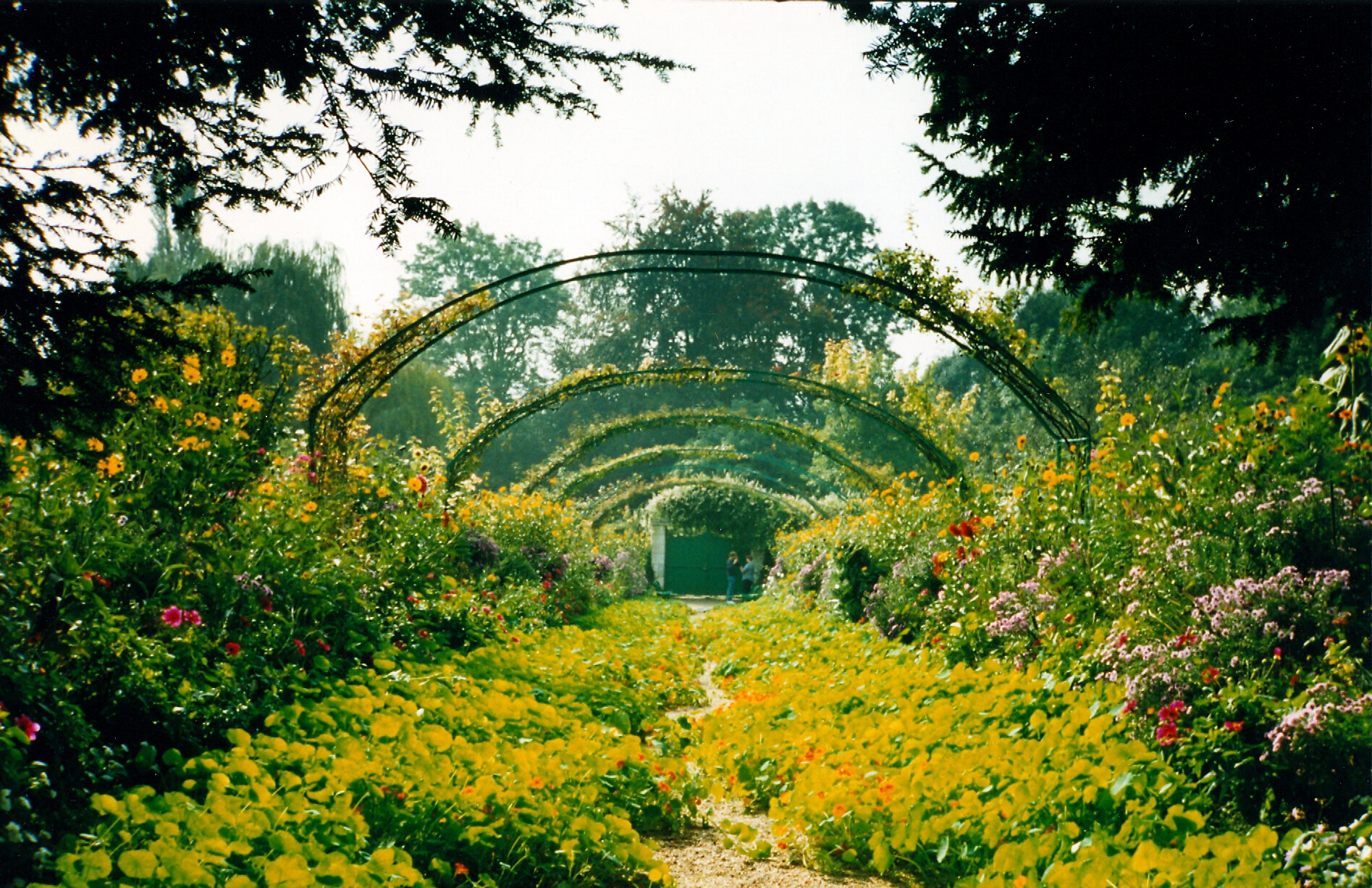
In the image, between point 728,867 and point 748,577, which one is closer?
point 728,867

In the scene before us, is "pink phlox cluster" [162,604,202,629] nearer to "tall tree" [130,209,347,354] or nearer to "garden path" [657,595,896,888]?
"garden path" [657,595,896,888]

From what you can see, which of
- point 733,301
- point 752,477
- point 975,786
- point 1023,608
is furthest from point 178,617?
point 733,301

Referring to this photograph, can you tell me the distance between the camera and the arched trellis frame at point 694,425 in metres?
12.8

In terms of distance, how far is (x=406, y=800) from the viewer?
2.58 metres

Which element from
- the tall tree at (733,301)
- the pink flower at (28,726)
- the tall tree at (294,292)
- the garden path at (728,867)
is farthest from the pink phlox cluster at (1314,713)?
the tall tree at (733,301)

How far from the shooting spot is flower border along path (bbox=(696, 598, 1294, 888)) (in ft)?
7.32

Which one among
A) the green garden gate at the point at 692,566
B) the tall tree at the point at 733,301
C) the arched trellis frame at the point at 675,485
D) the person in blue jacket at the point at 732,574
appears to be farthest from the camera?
the tall tree at the point at 733,301

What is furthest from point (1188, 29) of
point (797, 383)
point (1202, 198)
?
point (797, 383)

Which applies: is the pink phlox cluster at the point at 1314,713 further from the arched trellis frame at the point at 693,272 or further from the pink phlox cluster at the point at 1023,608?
the arched trellis frame at the point at 693,272

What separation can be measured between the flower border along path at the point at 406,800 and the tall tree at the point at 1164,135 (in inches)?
91.8

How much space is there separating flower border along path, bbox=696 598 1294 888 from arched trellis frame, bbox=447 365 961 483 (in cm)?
587

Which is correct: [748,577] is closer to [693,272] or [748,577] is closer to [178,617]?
[693,272]

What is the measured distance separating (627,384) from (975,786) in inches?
311

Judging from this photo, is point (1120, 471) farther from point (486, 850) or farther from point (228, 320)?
point (228, 320)
